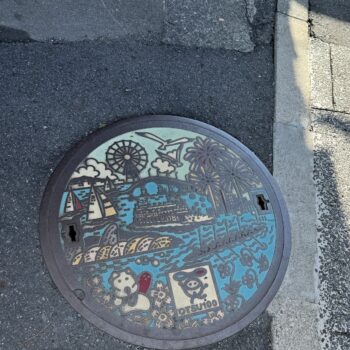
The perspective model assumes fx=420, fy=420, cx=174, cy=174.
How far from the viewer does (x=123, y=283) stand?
1.97 m

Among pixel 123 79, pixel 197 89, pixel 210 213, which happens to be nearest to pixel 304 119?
pixel 197 89

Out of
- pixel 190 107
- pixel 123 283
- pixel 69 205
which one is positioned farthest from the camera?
pixel 190 107

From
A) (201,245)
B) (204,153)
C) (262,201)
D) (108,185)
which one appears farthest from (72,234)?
(262,201)

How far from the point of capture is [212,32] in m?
2.92

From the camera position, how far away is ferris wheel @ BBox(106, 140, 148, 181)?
2.24m

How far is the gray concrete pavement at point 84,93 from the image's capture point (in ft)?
6.21

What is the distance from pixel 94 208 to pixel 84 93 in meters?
0.74

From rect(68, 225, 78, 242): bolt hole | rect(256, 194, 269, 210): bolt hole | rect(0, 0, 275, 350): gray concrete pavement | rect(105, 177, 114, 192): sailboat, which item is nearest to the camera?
rect(0, 0, 275, 350): gray concrete pavement

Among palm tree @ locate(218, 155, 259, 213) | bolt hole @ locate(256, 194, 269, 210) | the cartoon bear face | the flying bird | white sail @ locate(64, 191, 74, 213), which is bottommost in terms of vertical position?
the cartoon bear face

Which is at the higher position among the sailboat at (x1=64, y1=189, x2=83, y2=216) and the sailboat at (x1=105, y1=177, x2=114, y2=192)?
the sailboat at (x1=105, y1=177, x2=114, y2=192)

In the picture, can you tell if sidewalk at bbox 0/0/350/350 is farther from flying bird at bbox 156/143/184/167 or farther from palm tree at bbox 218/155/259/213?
flying bird at bbox 156/143/184/167

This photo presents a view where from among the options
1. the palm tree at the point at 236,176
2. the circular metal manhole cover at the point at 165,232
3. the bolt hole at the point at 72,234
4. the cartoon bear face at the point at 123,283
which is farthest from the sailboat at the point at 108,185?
the palm tree at the point at 236,176

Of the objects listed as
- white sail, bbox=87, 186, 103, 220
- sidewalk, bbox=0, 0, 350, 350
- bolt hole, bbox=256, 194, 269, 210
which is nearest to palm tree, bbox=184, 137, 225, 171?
sidewalk, bbox=0, 0, 350, 350

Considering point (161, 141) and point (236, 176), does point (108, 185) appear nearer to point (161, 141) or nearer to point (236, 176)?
point (161, 141)
